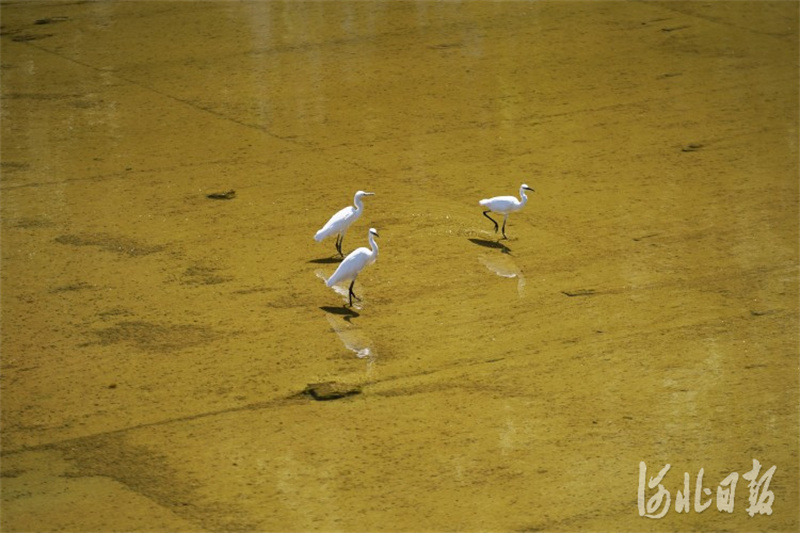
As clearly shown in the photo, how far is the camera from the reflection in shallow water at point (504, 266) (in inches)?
387

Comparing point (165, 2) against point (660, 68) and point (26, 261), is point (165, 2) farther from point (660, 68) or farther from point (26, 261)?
point (26, 261)

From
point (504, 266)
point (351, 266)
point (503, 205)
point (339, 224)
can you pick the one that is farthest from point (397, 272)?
point (503, 205)

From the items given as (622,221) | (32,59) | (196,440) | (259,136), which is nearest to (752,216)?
(622,221)

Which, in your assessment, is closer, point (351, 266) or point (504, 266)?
point (351, 266)

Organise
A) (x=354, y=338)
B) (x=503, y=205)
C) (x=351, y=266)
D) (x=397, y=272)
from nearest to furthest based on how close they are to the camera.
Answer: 1. (x=354, y=338)
2. (x=351, y=266)
3. (x=397, y=272)
4. (x=503, y=205)

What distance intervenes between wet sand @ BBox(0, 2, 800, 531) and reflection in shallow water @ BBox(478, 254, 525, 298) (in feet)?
0.09

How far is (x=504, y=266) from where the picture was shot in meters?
10.0

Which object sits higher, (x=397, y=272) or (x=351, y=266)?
(x=351, y=266)

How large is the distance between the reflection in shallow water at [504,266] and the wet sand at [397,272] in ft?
0.09

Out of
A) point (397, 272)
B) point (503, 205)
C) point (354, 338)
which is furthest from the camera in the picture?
point (503, 205)

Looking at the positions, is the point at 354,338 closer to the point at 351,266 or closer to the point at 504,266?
the point at 351,266

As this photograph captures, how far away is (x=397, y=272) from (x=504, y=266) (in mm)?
882

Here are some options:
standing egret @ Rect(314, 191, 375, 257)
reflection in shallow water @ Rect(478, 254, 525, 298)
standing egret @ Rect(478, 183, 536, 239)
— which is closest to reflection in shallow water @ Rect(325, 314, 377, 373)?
standing egret @ Rect(314, 191, 375, 257)

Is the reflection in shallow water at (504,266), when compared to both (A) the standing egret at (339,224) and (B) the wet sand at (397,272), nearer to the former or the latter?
(B) the wet sand at (397,272)
